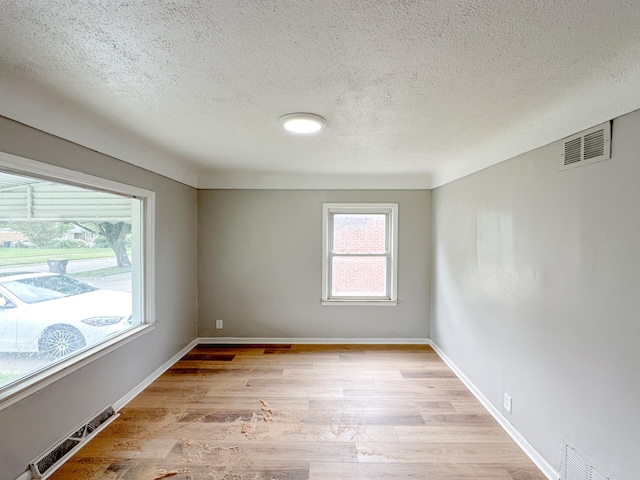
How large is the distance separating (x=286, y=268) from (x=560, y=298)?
3.02m

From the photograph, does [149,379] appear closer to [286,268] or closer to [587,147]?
[286,268]

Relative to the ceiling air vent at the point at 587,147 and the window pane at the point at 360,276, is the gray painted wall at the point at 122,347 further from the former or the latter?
the ceiling air vent at the point at 587,147

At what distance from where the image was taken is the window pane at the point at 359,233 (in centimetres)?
426

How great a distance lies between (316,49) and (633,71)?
1429 millimetres

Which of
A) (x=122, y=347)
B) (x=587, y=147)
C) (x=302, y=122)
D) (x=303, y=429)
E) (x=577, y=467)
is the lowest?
(x=303, y=429)

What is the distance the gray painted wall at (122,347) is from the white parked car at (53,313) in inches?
9.2

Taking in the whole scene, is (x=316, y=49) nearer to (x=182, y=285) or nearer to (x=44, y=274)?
(x=44, y=274)

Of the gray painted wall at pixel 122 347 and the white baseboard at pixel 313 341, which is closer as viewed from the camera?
the gray painted wall at pixel 122 347

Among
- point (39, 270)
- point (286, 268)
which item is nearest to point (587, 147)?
point (286, 268)

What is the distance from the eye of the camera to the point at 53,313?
210 centimetres

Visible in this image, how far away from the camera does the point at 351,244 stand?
427 centimetres

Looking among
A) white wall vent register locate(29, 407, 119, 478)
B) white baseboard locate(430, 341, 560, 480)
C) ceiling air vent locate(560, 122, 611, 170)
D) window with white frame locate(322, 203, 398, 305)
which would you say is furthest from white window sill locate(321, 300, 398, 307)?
ceiling air vent locate(560, 122, 611, 170)

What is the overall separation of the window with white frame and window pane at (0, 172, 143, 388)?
2.34m

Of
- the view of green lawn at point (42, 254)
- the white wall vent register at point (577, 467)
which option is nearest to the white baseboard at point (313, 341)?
the view of green lawn at point (42, 254)
